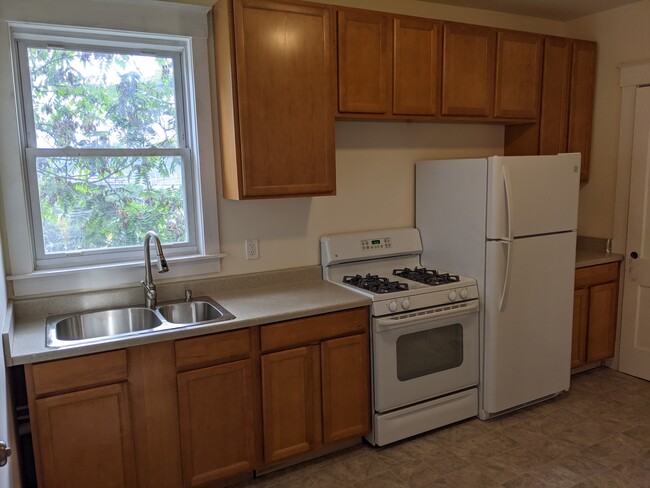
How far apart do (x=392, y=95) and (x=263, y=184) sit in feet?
3.07

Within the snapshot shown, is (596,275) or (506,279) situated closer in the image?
(506,279)

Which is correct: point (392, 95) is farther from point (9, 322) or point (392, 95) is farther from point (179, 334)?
point (9, 322)

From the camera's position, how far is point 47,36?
231 centimetres

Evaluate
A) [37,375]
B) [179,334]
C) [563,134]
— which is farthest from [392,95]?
[37,375]

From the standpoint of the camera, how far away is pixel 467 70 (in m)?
3.06

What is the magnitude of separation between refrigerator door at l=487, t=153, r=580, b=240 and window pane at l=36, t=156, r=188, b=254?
1.70 m

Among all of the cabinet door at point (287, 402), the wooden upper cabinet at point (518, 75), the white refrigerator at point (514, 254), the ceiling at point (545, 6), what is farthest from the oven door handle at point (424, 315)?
the ceiling at point (545, 6)

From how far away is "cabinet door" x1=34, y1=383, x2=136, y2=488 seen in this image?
6.40 ft

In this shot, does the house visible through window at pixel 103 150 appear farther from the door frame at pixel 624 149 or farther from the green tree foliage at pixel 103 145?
the door frame at pixel 624 149

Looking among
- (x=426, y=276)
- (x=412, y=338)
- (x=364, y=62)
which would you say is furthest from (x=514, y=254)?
(x=364, y=62)

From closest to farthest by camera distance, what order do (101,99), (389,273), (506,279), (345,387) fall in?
(101,99) < (345,387) < (506,279) < (389,273)

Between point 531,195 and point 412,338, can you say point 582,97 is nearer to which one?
point 531,195

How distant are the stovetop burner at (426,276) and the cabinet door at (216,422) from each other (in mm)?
1166

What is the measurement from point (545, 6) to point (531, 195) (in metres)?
1.48
